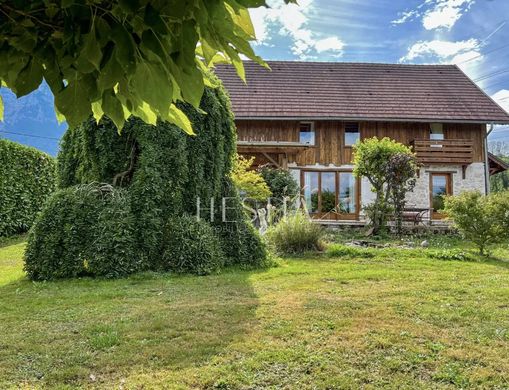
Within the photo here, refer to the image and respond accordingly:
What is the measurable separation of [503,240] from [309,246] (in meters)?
4.17

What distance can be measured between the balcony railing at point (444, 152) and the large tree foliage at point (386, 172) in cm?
435

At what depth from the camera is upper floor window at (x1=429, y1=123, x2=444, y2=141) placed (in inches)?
720

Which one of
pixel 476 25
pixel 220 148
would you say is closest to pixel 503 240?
pixel 220 148

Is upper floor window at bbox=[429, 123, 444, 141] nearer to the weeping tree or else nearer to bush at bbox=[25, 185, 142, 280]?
the weeping tree

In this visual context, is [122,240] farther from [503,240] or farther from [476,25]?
[476,25]

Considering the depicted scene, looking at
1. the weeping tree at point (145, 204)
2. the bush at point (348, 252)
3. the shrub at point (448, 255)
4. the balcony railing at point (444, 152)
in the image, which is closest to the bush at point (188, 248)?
the weeping tree at point (145, 204)

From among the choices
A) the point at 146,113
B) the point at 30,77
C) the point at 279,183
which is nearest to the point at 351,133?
the point at 279,183

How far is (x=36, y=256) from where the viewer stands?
6.13 metres

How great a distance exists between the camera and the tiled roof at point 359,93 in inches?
697

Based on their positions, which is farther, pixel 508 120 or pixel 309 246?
pixel 508 120

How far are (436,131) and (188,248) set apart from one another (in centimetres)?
1514

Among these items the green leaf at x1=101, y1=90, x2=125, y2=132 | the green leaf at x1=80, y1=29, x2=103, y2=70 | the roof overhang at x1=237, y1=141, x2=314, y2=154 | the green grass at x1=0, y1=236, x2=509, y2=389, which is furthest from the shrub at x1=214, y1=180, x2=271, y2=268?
the roof overhang at x1=237, y1=141, x2=314, y2=154

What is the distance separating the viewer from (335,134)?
59.1 feet

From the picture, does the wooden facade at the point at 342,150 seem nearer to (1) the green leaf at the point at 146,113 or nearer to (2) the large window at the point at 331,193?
(2) the large window at the point at 331,193
